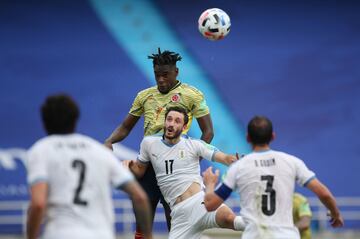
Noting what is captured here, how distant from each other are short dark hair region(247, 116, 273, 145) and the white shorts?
297 centimetres

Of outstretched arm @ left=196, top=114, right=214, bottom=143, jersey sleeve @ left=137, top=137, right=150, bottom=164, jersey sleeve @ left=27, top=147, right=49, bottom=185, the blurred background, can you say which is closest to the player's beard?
jersey sleeve @ left=137, top=137, right=150, bottom=164

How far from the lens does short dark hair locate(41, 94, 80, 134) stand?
7504mm

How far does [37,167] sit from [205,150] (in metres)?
4.50

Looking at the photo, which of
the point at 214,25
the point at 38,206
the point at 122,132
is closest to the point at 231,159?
the point at 122,132

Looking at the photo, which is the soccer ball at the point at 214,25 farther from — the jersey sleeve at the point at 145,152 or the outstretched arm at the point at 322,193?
the outstretched arm at the point at 322,193

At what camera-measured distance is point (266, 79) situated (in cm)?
2242

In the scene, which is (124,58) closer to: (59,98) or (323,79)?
(323,79)

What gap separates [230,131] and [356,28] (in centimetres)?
390

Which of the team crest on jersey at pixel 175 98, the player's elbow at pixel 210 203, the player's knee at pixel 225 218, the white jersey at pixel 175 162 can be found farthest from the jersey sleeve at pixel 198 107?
the player's elbow at pixel 210 203

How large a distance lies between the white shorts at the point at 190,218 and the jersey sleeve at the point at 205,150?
0.52m

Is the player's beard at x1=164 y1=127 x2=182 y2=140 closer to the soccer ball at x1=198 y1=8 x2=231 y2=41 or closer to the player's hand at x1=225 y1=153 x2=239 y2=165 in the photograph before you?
the player's hand at x1=225 y1=153 x2=239 y2=165

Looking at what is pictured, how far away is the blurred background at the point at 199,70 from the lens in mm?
22016

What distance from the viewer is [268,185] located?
8.77 m

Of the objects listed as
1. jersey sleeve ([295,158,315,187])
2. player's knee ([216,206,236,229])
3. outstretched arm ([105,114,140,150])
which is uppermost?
outstretched arm ([105,114,140,150])
